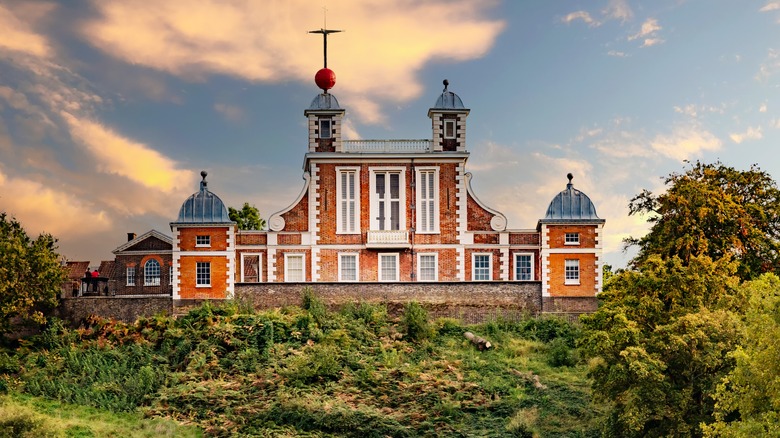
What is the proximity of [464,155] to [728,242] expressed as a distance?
45.0 feet

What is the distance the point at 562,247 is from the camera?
46.5m

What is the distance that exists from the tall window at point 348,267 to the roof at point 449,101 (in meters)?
8.75

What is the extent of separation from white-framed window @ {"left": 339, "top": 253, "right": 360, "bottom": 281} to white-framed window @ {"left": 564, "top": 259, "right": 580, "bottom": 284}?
1020 centimetres

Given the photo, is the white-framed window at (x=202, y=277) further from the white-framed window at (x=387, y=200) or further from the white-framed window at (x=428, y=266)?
the white-framed window at (x=428, y=266)

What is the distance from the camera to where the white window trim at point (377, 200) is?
47875 mm

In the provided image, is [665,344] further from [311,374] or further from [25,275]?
[25,275]

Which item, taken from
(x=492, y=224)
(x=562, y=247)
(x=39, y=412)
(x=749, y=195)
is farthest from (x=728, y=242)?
(x=39, y=412)

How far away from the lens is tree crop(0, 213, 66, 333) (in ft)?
133

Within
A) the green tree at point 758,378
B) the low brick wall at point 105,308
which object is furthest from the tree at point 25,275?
the green tree at point 758,378

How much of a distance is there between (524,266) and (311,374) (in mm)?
16546

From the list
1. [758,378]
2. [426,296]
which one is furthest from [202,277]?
[758,378]

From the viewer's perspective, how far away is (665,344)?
27250 mm

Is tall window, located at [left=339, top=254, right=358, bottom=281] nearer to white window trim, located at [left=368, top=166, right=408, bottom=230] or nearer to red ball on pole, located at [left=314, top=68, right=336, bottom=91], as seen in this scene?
white window trim, located at [left=368, top=166, right=408, bottom=230]

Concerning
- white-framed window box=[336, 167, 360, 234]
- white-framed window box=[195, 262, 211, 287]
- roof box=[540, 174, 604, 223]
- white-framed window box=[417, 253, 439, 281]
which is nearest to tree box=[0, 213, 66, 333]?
white-framed window box=[195, 262, 211, 287]
